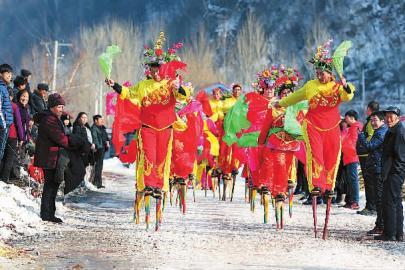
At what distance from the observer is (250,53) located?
56.5 meters

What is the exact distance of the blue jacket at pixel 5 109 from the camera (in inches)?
396

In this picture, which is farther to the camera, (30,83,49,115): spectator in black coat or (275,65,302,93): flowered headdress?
(30,83,49,115): spectator in black coat

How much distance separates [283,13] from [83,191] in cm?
5573

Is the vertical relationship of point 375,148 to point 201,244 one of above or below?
A: above

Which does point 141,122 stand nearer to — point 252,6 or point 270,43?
point 270,43

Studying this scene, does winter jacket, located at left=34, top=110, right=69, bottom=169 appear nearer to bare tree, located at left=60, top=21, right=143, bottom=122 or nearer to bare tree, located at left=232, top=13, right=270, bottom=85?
bare tree, located at left=60, top=21, right=143, bottom=122

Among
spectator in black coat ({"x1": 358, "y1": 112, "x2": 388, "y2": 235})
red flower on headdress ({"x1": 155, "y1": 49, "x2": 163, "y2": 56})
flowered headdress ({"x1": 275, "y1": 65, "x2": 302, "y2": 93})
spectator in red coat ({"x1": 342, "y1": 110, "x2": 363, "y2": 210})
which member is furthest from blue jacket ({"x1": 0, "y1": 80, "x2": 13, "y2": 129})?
spectator in red coat ({"x1": 342, "y1": 110, "x2": 363, "y2": 210})

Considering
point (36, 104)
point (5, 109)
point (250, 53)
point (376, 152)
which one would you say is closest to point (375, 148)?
point (376, 152)

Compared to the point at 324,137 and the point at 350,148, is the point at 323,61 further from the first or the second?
the point at 350,148

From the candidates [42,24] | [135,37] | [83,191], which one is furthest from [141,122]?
[42,24]

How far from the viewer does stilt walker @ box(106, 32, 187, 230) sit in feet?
29.5

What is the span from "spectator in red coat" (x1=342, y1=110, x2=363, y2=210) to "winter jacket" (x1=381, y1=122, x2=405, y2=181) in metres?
4.35

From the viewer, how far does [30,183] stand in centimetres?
1167

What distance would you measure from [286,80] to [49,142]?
3451 millimetres
